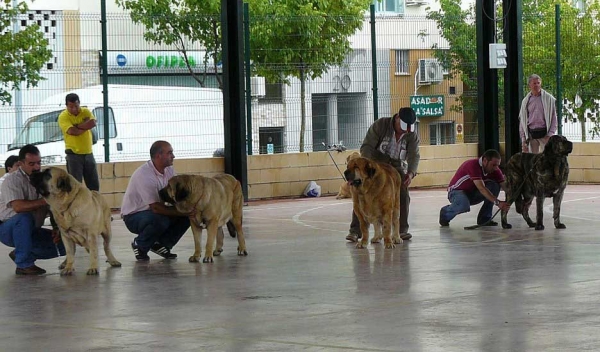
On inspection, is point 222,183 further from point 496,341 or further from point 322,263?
point 496,341

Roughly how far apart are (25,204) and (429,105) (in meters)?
14.4

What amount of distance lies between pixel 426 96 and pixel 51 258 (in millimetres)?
13507

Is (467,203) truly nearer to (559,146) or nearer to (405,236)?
(559,146)

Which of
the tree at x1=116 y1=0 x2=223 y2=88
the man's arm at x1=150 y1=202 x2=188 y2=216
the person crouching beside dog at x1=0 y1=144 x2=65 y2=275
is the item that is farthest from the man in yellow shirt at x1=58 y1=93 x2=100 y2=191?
the person crouching beside dog at x1=0 y1=144 x2=65 y2=275

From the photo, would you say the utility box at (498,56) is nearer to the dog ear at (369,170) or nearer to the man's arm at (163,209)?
the dog ear at (369,170)

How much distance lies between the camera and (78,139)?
17469mm

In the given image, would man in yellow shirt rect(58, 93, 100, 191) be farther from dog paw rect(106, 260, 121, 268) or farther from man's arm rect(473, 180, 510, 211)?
man's arm rect(473, 180, 510, 211)

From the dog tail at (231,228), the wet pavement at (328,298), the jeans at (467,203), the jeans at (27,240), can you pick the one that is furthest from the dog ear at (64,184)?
the jeans at (467,203)

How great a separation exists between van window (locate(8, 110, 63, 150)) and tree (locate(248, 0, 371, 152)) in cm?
398

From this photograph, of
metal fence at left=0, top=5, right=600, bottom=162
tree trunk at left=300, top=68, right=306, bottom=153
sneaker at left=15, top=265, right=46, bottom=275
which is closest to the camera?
sneaker at left=15, top=265, right=46, bottom=275

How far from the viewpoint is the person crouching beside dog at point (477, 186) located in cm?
1548

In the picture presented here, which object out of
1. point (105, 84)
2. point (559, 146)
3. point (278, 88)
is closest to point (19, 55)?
point (105, 84)

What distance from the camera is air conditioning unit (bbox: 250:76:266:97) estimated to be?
21734 millimetres

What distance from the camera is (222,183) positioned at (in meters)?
12.3
